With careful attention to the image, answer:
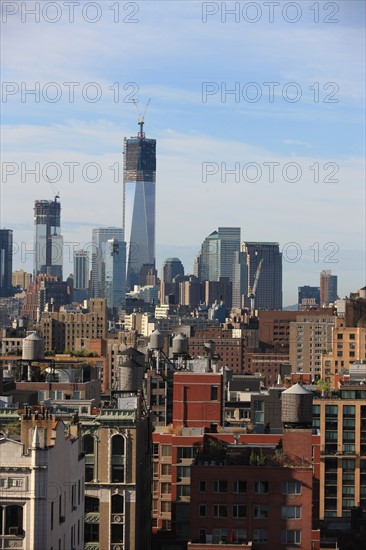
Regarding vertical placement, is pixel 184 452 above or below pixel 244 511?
above

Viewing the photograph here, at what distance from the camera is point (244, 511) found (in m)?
42.1

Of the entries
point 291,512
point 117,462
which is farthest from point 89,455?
point 291,512

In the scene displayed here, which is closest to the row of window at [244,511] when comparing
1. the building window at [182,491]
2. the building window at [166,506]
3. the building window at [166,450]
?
the building window at [182,491]

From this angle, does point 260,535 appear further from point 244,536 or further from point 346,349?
point 346,349

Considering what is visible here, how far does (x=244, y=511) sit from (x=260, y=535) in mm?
720

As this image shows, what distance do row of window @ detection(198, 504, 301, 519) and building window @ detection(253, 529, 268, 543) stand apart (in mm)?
337

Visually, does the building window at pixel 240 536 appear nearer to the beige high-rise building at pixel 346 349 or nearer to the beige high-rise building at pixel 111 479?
the beige high-rise building at pixel 111 479

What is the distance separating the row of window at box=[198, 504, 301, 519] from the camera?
41750 mm

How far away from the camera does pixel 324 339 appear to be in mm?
184125

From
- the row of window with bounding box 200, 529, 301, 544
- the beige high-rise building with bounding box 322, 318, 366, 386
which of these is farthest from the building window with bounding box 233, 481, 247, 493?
the beige high-rise building with bounding box 322, 318, 366, 386

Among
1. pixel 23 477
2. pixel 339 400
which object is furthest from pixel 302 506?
pixel 339 400

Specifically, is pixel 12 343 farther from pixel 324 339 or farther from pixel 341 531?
pixel 341 531

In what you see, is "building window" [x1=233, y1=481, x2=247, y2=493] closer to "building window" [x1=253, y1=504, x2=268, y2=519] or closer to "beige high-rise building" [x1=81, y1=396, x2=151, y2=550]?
"building window" [x1=253, y1=504, x2=268, y2=519]

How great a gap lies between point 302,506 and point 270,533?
1.03 meters
